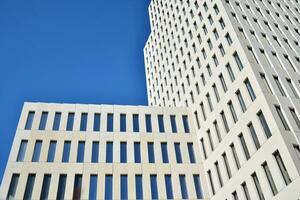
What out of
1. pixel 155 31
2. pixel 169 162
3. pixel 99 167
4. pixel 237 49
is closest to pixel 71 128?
pixel 99 167

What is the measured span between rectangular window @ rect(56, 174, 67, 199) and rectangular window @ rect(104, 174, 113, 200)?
4233 millimetres

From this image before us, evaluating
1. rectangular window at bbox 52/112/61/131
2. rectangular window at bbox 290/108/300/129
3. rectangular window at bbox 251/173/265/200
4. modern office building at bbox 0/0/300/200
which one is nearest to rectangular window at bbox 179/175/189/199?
modern office building at bbox 0/0/300/200

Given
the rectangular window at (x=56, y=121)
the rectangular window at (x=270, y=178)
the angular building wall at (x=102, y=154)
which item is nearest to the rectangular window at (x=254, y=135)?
the rectangular window at (x=270, y=178)

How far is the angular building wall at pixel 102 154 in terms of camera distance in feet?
108

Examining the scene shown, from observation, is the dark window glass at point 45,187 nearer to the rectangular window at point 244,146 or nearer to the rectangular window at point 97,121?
the rectangular window at point 97,121

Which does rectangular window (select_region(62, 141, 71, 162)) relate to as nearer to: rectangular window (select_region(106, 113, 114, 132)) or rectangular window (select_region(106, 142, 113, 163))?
rectangular window (select_region(106, 142, 113, 163))

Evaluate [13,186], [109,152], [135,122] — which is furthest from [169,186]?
[13,186]

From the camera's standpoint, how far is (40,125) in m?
37.6

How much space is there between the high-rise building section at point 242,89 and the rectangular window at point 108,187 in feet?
33.8

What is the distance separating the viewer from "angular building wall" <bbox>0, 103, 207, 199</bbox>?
33.1 meters

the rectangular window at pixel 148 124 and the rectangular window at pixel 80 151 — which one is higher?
the rectangular window at pixel 148 124

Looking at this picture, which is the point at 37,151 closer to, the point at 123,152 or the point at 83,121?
the point at 83,121

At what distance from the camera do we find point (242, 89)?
100 ft

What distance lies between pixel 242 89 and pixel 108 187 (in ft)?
55.2
